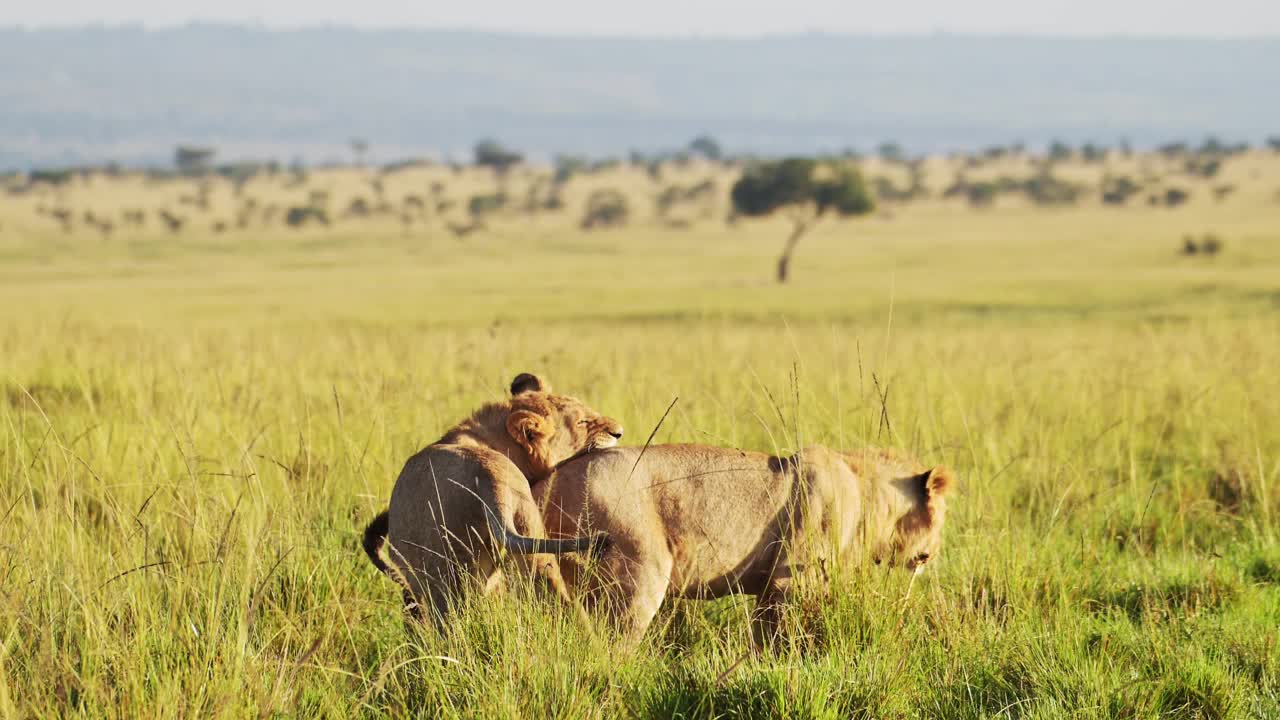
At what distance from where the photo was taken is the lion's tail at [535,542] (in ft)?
12.4

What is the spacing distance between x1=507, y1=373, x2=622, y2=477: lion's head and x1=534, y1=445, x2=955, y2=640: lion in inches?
6.0

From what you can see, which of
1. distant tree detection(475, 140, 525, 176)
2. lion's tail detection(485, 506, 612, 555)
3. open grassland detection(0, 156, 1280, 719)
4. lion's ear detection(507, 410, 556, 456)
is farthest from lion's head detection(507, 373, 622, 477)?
distant tree detection(475, 140, 525, 176)

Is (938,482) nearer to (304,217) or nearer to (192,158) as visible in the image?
(304,217)

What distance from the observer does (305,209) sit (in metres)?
80.9

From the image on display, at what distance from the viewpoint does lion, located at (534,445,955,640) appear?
13.9 feet

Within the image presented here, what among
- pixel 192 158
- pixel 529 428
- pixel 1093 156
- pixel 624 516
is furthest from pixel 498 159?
pixel 624 516

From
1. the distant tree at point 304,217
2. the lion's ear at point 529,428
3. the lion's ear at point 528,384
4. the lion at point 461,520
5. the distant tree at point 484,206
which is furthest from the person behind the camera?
the distant tree at point 484,206

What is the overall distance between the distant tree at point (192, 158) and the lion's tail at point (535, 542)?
137 metres

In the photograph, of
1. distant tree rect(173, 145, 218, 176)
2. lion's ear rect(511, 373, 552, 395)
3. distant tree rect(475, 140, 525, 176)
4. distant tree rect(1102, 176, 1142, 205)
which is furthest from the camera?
distant tree rect(173, 145, 218, 176)

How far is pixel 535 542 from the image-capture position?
12.7ft

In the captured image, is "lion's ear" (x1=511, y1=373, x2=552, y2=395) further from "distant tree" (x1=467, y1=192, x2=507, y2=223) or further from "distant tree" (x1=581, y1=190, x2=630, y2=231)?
"distant tree" (x1=467, y1=192, x2=507, y2=223)

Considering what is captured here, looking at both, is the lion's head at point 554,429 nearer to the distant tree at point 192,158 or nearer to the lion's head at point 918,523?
the lion's head at point 918,523

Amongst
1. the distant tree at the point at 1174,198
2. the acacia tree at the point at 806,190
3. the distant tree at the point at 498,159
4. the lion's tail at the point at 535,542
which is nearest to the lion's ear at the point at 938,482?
the lion's tail at the point at 535,542

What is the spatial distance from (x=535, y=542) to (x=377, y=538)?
0.90m
